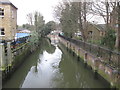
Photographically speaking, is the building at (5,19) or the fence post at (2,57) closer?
the fence post at (2,57)

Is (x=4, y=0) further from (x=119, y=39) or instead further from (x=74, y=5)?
(x=119, y=39)

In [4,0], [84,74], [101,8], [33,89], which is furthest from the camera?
[4,0]

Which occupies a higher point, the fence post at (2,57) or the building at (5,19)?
the building at (5,19)

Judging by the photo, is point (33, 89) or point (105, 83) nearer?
point (33, 89)

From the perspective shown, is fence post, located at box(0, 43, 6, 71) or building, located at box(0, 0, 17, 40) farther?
building, located at box(0, 0, 17, 40)

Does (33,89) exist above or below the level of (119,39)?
below

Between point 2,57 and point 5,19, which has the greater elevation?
point 5,19

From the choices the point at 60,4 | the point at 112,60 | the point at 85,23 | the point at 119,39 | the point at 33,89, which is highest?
the point at 60,4

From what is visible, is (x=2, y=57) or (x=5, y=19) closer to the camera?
(x=2, y=57)

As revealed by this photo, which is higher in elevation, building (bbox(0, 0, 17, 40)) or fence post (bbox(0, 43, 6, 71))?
building (bbox(0, 0, 17, 40))

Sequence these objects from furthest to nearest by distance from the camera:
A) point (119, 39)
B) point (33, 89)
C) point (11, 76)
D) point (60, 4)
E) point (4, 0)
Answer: point (60, 4) → point (4, 0) → point (119, 39) → point (11, 76) → point (33, 89)

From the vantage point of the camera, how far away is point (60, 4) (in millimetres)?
32625

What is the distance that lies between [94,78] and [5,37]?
14547 mm

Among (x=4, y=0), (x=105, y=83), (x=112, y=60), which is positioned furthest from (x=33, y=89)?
(x=4, y=0)
